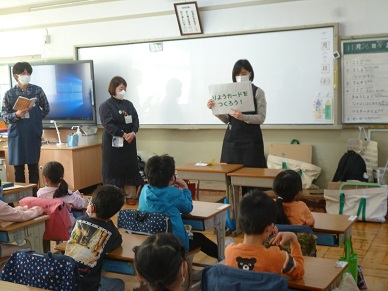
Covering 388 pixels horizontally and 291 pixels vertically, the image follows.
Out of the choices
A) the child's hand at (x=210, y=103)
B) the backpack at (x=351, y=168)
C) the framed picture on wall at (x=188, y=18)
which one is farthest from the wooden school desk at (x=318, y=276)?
the framed picture on wall at (x=188, y=18)

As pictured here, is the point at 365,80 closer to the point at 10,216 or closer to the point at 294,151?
the point at 294,151

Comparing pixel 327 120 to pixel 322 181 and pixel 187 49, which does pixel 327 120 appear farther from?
pixel 187 49

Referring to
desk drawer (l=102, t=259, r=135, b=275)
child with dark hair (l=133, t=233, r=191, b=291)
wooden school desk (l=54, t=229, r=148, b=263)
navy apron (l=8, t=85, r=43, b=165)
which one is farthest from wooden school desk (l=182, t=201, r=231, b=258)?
navy apron (l=8, t=85, r=43, b=165)

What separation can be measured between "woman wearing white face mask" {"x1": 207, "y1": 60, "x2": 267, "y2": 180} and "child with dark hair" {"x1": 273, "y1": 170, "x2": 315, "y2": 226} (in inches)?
68.6

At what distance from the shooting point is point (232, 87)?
15.1 feet

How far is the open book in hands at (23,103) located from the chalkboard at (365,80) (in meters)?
3.37

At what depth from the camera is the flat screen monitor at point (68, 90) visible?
7.00m

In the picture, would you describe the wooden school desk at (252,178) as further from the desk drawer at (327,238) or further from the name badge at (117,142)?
the name badge at (117,142)

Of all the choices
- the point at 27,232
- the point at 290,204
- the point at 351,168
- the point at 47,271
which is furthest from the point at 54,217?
the point at 351,168

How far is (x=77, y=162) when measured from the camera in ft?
22.2

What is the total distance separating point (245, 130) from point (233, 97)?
0.34 m

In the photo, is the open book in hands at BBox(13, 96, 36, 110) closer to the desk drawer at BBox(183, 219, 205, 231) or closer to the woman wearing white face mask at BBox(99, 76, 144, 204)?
the woman wearing white face mask at BBox(99, 76, 144, 204)

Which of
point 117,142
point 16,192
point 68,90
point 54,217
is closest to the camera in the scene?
point 54,217

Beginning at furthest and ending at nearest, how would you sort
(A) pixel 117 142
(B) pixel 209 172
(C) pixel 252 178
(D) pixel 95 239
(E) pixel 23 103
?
(A) pixel 117 142 < (E) pixel 23 103 < (B) pixel 209 172 < (C) pixel 252 178 < (D) pixel 95 239
